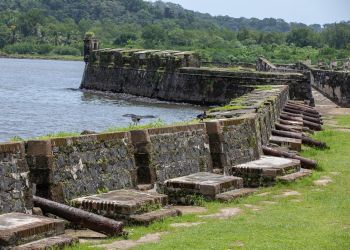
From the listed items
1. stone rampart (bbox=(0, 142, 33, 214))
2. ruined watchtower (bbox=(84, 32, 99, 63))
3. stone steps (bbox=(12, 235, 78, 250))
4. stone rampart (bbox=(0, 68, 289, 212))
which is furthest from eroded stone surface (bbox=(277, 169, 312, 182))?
ruined watchtower (bbox=(84, 32, 99, 63))

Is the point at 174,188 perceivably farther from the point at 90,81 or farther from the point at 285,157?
the point at 90,81

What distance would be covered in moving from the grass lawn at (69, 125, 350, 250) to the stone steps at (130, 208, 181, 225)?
0.31 feet

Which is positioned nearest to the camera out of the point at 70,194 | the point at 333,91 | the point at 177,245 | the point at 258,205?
the point at 177,245

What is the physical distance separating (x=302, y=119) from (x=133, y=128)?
14069mm

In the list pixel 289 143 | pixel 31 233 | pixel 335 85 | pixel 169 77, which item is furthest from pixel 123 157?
pixel 169 77

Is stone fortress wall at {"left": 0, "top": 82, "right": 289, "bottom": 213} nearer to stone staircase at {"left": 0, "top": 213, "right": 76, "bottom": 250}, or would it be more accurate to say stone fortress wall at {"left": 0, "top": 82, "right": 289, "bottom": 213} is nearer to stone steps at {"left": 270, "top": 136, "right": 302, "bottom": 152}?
stone staircase at {"left": 0, "top": 213, "right": 76, "bottom": 250}

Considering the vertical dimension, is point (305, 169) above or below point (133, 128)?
below

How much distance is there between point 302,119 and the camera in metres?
26.5

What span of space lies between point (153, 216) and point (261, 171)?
13.7ft

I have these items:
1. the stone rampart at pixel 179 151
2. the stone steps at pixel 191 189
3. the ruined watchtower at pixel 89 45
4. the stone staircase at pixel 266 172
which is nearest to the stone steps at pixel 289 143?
the stone staircase at pixel 266 172

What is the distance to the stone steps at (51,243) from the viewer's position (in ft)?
29.3

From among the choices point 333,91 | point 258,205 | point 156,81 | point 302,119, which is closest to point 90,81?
point 156,81

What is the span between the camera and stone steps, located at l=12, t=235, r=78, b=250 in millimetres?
8930

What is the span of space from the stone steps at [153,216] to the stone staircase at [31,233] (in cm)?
127
